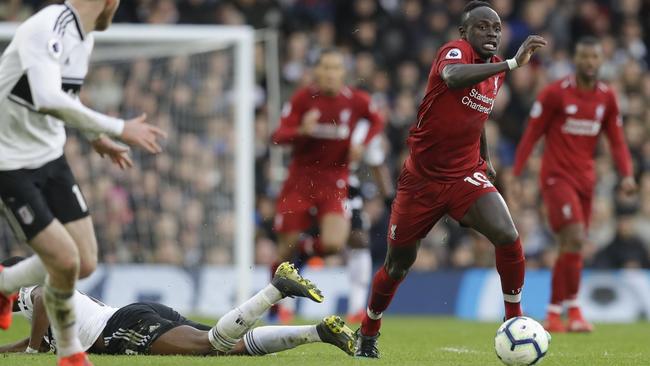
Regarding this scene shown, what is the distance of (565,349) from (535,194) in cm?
759

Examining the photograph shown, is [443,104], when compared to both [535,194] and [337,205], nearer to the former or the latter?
[337,205]

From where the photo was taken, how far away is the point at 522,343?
687cm

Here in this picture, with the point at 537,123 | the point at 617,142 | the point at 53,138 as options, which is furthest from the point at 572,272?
the point at 53,138

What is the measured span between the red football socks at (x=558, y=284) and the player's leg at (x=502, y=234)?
3829 mm

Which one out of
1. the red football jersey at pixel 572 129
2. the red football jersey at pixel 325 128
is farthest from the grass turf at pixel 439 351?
the red football jersey at pixel 325 128

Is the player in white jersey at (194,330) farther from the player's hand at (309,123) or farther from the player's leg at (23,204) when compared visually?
the player's hand at (309,123)

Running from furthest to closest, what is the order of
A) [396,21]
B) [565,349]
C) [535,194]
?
[396,21] → [535,194] → [565,349]

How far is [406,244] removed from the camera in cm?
781

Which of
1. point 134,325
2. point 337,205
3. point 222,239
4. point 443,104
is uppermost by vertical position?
point 443,104

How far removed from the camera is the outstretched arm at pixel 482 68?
6.97 m

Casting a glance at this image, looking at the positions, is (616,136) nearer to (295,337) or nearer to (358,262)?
(358,262)

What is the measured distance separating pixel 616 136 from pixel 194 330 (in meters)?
5.72

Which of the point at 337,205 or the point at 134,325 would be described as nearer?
the point at 134,325

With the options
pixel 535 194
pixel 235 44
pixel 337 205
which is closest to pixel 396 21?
pixel 535 194
